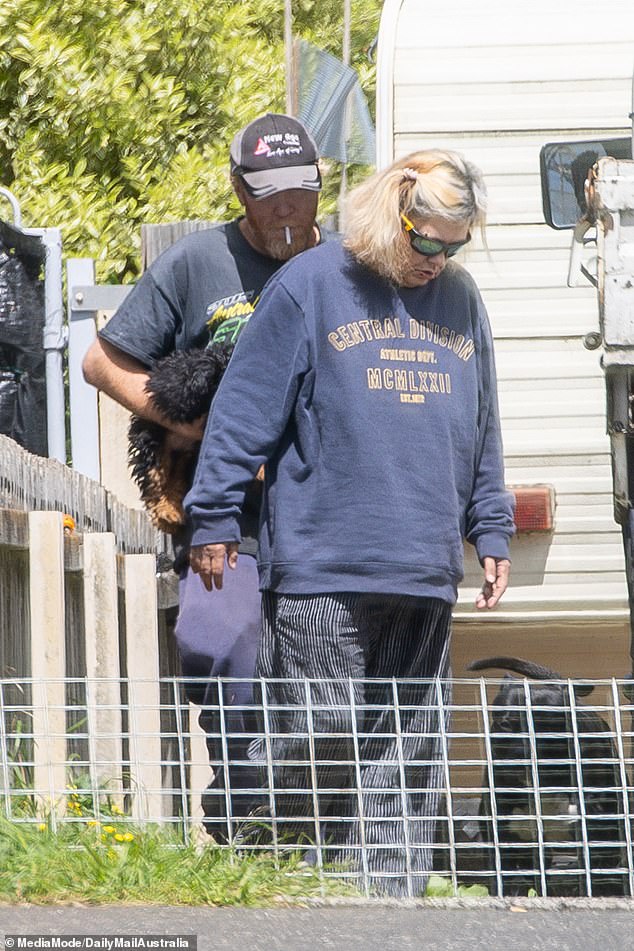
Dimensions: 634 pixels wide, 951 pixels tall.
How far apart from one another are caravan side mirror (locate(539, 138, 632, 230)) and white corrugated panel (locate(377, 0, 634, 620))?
0.94 feet

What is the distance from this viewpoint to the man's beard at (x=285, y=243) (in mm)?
4258

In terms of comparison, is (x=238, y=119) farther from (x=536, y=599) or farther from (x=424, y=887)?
(x=424, y=887)

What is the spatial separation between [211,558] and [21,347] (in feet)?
9.54

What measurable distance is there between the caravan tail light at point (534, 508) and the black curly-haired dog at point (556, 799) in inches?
74.2

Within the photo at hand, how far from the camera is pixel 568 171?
17.8 ft

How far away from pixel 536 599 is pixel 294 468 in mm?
2082

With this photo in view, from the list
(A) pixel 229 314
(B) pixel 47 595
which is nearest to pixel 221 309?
(A) pixel 229 314

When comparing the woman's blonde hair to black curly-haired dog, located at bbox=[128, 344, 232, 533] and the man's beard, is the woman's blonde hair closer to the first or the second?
the man's beard

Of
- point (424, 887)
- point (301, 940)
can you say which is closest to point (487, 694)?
point (424, 887)

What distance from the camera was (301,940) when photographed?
9.33ft

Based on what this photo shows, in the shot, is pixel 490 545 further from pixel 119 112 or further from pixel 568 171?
pixel 119 112

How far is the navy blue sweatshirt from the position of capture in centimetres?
366

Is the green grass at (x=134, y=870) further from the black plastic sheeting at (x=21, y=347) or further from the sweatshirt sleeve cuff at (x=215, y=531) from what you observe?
the black plastic sheeting at (x=21, y=347)

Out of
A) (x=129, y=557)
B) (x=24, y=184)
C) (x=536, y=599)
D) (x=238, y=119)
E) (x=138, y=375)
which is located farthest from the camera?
(x=238, y=119)
